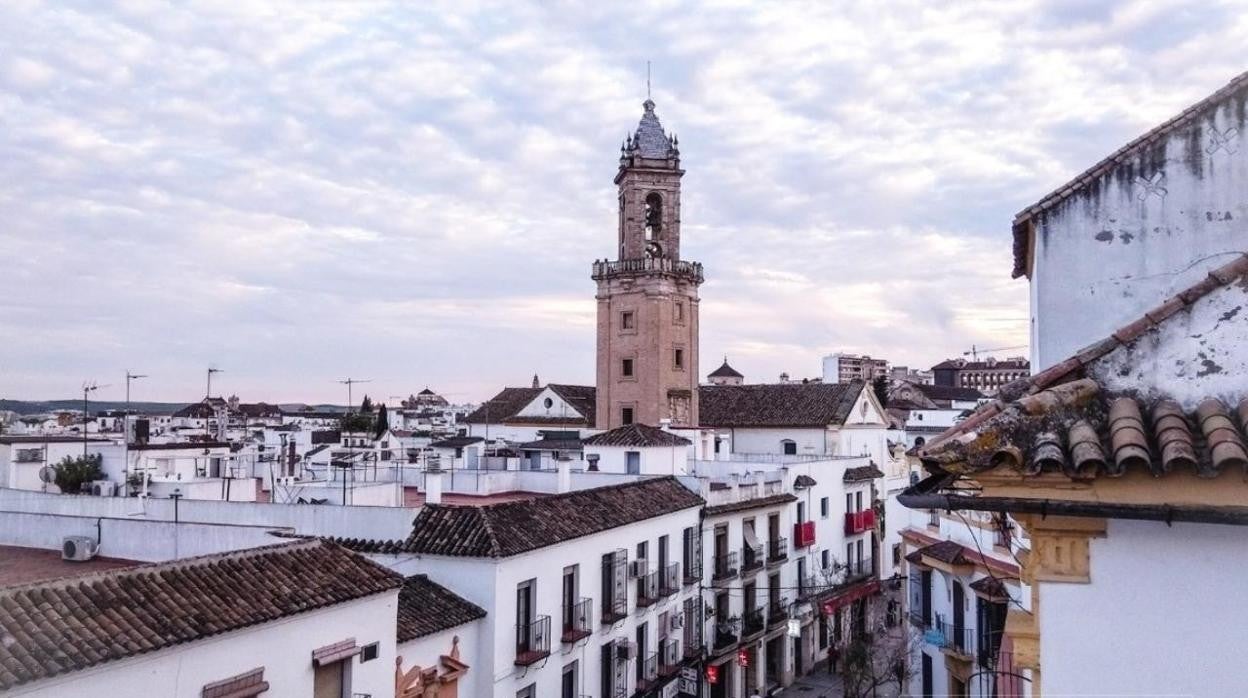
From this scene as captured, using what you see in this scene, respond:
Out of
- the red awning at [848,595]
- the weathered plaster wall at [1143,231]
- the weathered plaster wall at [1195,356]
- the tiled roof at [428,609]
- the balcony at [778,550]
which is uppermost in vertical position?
the weathered plaster wall at [1143,231]

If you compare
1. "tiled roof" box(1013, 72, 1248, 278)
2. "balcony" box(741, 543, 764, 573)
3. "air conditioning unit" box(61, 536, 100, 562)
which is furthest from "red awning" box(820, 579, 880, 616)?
"tiled roof" box(1013, 72, 1248, 278)

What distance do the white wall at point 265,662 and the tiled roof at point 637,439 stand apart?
19441 mm

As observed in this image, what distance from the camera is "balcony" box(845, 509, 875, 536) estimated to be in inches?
1517

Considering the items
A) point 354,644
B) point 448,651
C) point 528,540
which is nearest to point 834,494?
point 528,540

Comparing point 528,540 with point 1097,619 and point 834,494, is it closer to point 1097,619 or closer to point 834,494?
point 1097,619

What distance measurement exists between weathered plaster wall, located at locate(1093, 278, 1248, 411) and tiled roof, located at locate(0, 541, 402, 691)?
9.09 meters

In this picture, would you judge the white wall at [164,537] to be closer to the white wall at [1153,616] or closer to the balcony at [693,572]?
the white wall at [1153,616]

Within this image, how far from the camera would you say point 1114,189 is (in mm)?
6148

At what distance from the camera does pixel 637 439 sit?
32.8 meters

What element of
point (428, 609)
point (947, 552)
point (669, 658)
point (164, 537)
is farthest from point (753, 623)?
point (164, 537)

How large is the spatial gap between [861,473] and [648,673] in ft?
61.0

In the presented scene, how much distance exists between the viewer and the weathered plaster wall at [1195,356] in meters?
4.30

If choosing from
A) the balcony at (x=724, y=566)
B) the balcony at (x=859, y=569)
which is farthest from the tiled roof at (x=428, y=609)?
the balcony at (x=859, y=569)

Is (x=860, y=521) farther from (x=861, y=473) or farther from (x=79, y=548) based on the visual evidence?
(x=79, y=548)
